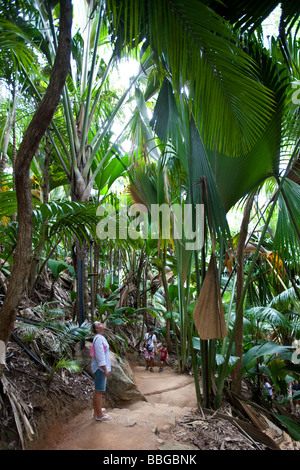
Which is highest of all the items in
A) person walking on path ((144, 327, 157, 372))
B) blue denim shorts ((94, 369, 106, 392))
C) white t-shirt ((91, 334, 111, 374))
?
white t-shirt ((91, 334, 111, 374))

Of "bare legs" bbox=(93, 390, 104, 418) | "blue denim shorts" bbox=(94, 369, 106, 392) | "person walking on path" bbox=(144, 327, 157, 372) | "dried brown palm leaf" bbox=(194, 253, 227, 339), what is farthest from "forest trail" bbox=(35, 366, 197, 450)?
"person walking on path" bbox=(144, 327, 157, 372)

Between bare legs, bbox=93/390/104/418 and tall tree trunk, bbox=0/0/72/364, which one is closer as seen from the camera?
tall tree trunk, bbox=0/0/72/364

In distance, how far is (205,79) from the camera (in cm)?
181

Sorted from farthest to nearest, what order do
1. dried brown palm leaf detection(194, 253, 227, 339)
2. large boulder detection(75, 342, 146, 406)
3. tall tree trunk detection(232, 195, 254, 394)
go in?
large boulder detection(75, 342, 146, 406), tall tree trunk detection(232, 195, 254, 394), dried brown palm leaf detection(194, 253, 227, 339)

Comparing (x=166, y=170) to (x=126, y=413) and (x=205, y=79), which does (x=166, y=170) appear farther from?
(x=126, y=413)

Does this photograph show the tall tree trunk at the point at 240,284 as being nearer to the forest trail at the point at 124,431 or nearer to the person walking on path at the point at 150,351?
the forest trail at the point at 124,431

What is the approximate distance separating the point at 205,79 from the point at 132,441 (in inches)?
104

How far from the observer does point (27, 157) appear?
1.96m

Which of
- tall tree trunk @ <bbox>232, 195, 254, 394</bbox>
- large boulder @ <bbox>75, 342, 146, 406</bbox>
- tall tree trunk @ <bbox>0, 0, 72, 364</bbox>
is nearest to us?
tall tree trunk @ <bbox>0, 0, 72, 364</bbox>

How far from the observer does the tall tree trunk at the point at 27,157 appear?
76.9 inches

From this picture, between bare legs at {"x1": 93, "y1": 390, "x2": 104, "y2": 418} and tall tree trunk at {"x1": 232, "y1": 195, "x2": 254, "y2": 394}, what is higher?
tall tree trunk at {"x1": 232, "y1": 195, "x2": 254, "y2": 394}

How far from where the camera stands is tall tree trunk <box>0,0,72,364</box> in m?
1.95

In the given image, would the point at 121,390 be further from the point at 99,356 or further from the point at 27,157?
the point at 27,157
